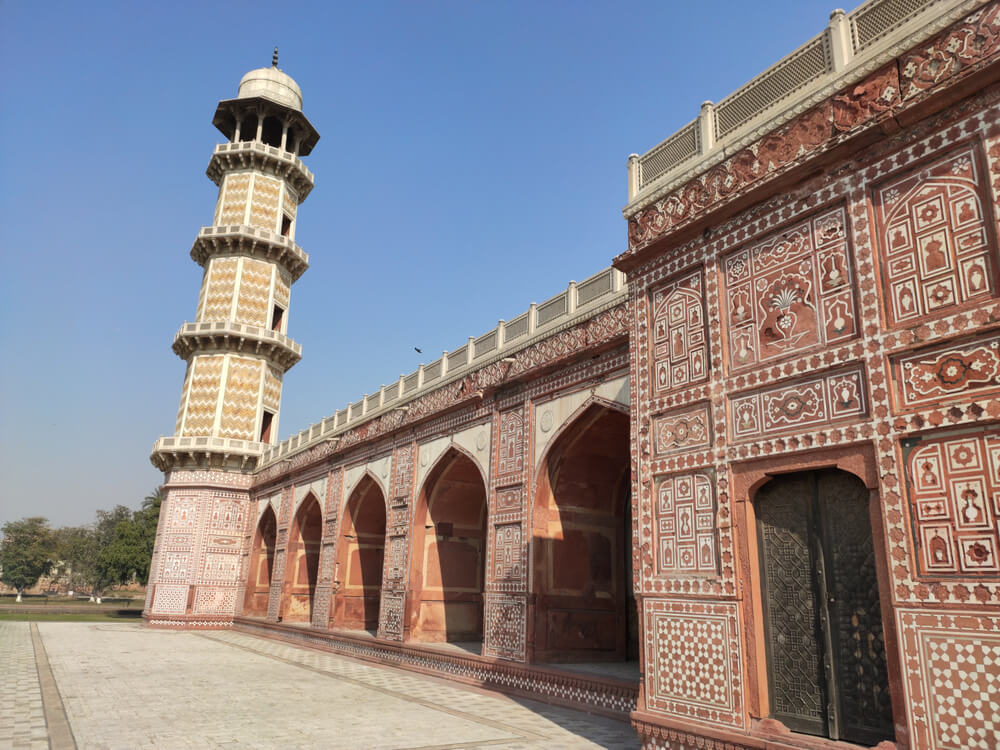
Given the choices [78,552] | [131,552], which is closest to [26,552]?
[78,552]

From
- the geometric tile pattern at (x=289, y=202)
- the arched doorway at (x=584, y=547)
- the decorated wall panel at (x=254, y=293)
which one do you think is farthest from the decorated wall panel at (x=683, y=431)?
the geometric tile pattern at (x=289, y=202)

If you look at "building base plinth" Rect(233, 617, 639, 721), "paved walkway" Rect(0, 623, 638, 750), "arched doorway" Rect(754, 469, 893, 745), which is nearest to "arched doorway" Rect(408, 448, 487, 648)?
"building base plinth" Rect(233, 617, 639, 721)

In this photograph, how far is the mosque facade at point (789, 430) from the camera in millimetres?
4738

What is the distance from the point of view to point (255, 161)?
2559 cm

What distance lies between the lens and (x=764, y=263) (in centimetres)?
636

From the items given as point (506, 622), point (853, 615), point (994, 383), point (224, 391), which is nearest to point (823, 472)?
point (853, 615)

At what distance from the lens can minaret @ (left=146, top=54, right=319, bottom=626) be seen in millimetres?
22781

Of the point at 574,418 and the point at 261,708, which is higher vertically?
the point at 574,418

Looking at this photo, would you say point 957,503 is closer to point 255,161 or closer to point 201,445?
point 201,445

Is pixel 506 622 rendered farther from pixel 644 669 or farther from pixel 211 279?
pixel 211 279

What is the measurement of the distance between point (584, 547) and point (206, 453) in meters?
16.2

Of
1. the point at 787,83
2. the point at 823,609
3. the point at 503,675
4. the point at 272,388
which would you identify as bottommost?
the point at 503,675

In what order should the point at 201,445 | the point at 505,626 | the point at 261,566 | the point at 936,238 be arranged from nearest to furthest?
1. the point at 936,238
2. the point at 505,626
3. the point at 201,445
4. the point at 261,566

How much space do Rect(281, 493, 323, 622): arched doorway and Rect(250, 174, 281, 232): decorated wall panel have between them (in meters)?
10.7
